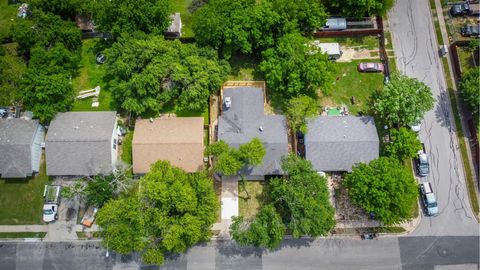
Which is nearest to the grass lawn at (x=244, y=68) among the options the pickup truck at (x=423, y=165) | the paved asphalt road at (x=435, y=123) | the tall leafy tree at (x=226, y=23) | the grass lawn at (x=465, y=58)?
the tall leafy tree at (x=226, y=23)

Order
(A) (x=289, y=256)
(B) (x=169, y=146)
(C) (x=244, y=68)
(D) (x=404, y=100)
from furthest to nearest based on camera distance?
(C) (x=244, y=68)
(B) (x=169, y=146)
(A) (x=289, y=256)
(D) (x=404, y=100)

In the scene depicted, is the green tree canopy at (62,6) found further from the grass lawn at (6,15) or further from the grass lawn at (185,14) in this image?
the grass lawn at (185,14)

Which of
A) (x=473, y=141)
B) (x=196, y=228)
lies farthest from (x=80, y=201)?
(x=473, y=141)

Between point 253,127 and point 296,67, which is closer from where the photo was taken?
point 296,67

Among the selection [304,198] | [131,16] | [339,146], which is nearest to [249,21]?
[131,16]

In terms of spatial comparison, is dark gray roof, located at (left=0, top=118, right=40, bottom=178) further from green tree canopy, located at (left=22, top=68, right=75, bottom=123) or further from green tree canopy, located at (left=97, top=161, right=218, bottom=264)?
green tree canopy, located at (left=97, top=161, right=218, bottom=264)

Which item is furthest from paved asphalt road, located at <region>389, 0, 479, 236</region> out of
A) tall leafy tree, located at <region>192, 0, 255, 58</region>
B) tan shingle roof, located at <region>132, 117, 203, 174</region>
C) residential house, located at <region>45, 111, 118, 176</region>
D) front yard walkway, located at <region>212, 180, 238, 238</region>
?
residential house, located at <region>45, 111, 118, 176</region>

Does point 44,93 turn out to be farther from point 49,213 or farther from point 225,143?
point 225,143

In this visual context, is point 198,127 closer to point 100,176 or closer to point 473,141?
point 100,176
